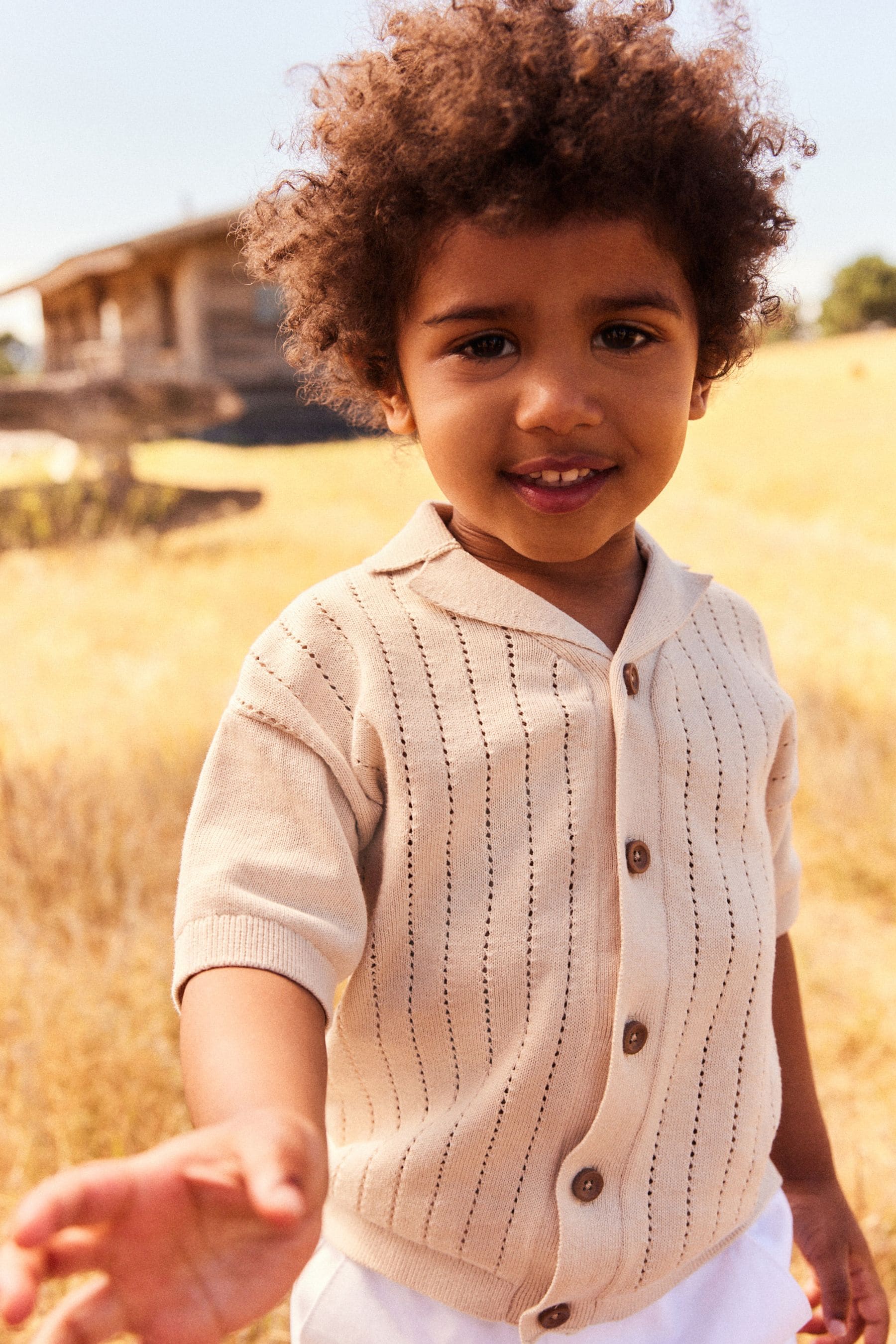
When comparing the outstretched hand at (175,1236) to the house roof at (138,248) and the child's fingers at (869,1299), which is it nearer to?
the child's fingers at (869,1299)

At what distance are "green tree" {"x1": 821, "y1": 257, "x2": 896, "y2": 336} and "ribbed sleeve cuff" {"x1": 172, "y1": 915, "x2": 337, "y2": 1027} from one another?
168ft

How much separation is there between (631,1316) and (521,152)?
44.7 inches

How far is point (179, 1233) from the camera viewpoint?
654 mm

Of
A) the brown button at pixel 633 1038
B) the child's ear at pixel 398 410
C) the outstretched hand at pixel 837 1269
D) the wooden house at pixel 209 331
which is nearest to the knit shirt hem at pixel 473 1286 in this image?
the brown button at pixel 633 1038

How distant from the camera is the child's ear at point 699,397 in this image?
1.31 meters

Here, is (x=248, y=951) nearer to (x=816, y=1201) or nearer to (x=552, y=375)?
(x=552, y=375)

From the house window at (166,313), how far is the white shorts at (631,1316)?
15.8 meters

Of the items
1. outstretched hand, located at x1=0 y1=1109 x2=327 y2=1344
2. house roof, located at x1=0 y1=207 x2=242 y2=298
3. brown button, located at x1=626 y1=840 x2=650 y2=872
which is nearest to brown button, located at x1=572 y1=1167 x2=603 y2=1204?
brown button, located at x1=626 y1=840 x2=650 y2=872

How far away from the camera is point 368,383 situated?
1.30 metres

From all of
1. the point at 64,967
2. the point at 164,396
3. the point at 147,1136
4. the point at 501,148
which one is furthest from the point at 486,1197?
the point at 164,396

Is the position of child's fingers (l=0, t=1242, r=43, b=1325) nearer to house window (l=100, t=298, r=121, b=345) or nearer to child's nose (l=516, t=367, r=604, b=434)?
child's nose (l=516, t=367, r=604, b=434)

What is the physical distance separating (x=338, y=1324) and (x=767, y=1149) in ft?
1.63

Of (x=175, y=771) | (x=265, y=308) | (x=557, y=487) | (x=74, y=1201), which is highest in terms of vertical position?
(x=265, y=308)

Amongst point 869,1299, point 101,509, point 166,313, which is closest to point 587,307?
point 869,1299
